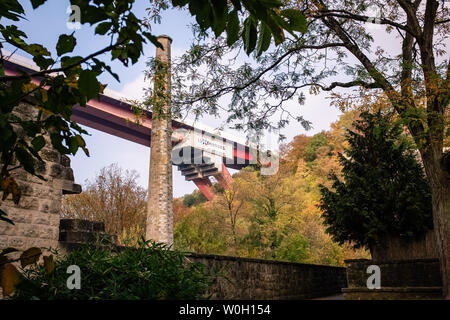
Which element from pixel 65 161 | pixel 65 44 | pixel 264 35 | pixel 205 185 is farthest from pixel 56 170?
pixel 205 185

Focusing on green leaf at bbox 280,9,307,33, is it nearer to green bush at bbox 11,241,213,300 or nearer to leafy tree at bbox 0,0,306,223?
leafy tree at bbox 0,0,306,223

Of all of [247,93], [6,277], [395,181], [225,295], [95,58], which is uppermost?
[247,93]

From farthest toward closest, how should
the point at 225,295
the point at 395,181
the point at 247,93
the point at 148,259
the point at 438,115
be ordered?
1. the point at 395,181
2. the point at 247,93
3. the point at 225,295
4. the point at 438,115
5. the point at 148,259

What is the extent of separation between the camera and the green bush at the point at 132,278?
139cm

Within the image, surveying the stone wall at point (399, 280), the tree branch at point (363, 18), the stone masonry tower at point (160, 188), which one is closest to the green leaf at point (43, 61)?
the tree branch at point (363, 18)

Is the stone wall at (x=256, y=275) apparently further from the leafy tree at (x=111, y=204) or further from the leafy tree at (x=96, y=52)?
the leafy tree at (x=111, y=204)

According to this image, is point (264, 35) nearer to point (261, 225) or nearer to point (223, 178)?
point (261, 225)

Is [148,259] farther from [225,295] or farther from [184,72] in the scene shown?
[184,72]

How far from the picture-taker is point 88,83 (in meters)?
0.97

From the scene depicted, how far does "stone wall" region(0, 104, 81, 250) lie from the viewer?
3508 millimetres

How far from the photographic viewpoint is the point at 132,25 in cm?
101
